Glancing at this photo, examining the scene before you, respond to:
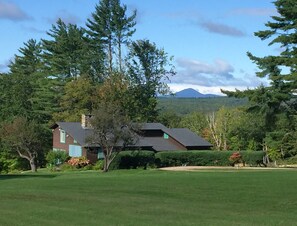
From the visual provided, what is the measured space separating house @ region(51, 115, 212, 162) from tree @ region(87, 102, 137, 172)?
12785 mm

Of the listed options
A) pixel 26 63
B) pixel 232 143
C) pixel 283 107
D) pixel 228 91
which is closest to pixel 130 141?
pixel 228 91

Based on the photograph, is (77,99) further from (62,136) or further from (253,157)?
(253,157)

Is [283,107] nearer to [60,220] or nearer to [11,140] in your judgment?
[11,140]

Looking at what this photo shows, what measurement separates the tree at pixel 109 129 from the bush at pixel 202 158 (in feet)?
28.5

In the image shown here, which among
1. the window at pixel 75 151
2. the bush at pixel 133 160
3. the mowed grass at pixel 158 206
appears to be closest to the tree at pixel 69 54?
the window at pixel 75 151

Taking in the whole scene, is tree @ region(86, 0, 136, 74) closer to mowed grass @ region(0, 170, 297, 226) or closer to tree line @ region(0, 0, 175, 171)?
tree line @ region(0, 0, 175, 171)

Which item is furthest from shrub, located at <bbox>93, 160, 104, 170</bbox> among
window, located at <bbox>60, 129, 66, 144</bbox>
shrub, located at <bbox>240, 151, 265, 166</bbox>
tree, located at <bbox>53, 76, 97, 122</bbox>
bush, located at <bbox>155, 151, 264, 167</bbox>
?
shrub, located at <bbox>240, 151, 265, 166</bbox>

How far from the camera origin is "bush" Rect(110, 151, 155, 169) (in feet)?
164

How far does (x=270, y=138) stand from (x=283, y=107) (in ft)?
9.31

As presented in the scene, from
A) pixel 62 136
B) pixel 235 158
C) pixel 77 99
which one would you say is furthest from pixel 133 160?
pixel 77 99

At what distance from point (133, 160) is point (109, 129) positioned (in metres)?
7.57

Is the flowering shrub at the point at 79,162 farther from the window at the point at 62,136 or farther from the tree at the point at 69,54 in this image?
the tree at the point at 69,54

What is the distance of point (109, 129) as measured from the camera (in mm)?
44688

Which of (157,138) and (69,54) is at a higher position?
(69,54)
